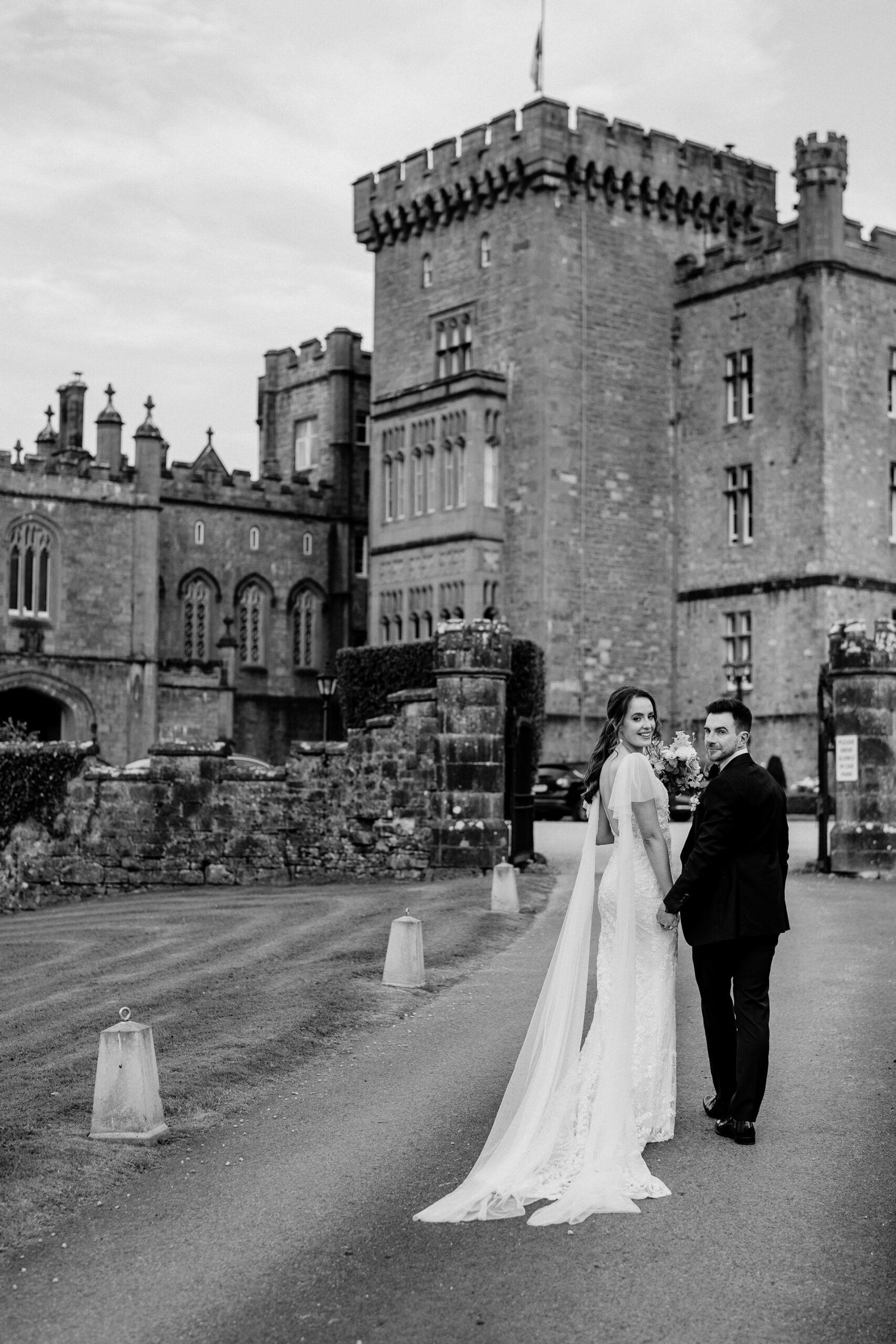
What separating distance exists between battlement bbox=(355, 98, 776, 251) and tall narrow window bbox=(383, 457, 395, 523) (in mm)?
6604

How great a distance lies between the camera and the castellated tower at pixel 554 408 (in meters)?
43.4

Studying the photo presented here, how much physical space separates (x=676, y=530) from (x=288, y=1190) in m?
39.0

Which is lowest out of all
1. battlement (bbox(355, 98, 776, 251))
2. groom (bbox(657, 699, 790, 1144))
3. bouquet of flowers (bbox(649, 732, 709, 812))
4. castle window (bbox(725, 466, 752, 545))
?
groom (bbox(657, 699, 790, 1144))

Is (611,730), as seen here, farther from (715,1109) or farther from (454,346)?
(454,346)

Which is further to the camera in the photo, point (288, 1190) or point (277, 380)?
point (277, 380)

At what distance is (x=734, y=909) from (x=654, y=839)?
1.68ft

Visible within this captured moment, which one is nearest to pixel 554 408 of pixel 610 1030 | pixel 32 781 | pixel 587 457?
pixel 587 457

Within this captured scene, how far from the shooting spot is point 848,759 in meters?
23.1

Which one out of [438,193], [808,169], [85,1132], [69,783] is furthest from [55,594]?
[85,1132]

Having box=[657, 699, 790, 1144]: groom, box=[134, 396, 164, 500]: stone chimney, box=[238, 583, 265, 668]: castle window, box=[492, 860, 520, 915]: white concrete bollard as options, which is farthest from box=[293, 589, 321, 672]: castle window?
box=[657, 699, 790, 1144]: groom

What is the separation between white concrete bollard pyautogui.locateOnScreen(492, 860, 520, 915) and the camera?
59.5ft

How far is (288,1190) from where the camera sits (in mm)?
7504

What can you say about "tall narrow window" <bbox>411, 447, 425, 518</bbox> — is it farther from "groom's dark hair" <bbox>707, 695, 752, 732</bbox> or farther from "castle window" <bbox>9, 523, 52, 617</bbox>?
"groom's dark hair" <bbox>707, 695, 752, 732</bbox>

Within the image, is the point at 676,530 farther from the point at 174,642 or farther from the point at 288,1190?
the point at 288,1190
